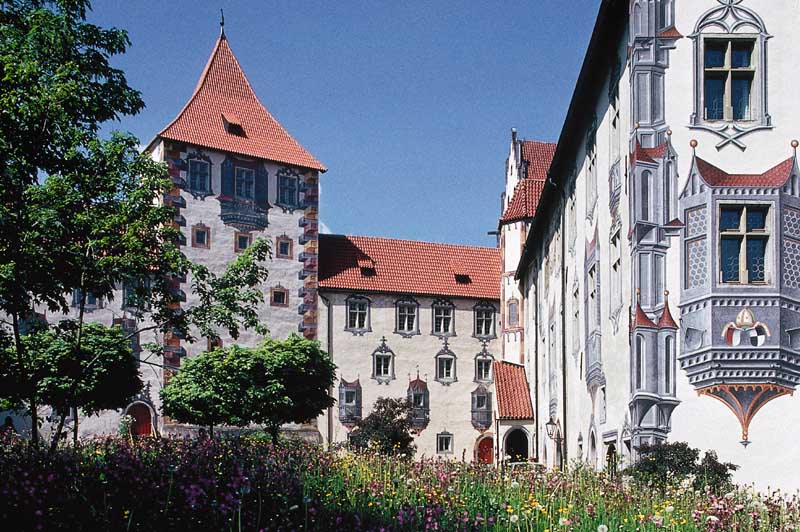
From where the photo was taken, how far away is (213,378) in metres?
21.3

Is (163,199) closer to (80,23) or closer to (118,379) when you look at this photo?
(118,379)

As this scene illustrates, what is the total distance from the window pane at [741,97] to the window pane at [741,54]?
0.22 m

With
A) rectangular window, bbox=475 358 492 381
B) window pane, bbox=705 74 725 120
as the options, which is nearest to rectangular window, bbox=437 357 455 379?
rectangular window, bbox=475 358 492 381

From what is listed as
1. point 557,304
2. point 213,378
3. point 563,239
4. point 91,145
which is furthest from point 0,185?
point 557,304

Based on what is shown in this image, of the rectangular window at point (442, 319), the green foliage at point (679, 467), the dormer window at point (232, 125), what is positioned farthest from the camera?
the rectangular window at point (442, 319)

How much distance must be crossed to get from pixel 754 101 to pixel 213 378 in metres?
11.2

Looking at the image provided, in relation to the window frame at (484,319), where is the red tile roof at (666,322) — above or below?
below

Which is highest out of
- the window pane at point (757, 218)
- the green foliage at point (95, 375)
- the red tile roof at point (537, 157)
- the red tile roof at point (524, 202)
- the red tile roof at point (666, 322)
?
the red tile roof at point (537, 157)

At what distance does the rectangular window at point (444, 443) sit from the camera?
51.4 meters

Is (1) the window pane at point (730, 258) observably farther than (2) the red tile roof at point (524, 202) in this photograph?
No

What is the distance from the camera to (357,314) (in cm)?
5144

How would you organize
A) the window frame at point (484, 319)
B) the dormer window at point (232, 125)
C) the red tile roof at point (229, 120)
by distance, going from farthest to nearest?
the window frame at point (484, 319), the dormer window at point (232, 125), the red tile roof at point (229, 120)

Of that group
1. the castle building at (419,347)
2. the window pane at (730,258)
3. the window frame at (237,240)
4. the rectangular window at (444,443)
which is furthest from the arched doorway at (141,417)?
the window pane at (730,258)

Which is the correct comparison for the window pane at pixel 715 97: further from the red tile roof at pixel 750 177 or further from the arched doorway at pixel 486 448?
the arched doorway at pixel 486 448
